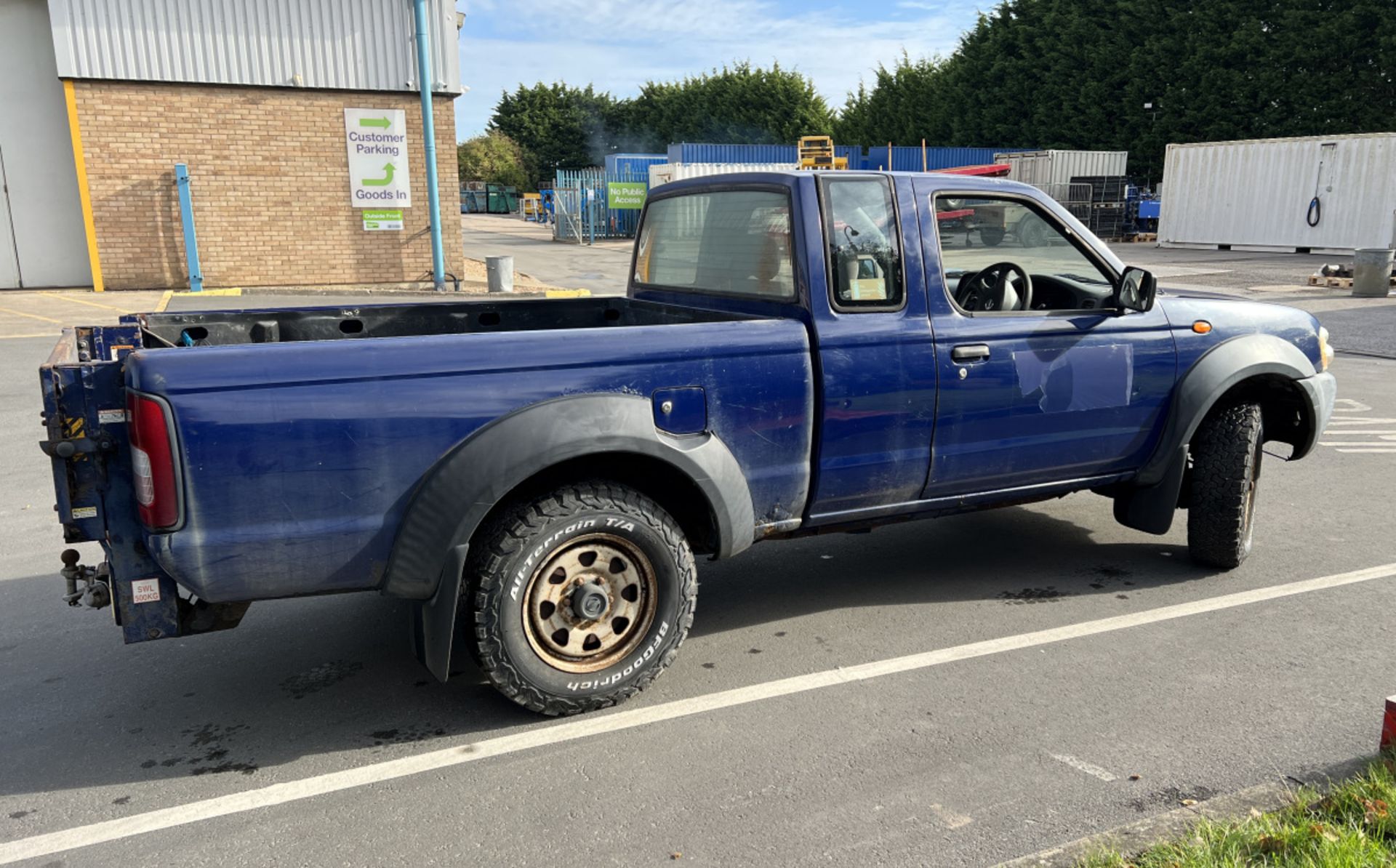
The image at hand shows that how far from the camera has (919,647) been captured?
4133 millimetres

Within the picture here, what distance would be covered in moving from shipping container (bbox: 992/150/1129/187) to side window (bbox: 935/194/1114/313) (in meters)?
32.4

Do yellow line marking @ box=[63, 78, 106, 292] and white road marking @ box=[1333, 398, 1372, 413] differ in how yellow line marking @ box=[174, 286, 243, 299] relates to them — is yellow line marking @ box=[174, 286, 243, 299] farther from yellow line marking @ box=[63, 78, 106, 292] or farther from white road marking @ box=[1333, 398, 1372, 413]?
white road marking @ box=[1333, 398, 1372, 413]

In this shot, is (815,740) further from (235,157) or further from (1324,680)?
(235,157)

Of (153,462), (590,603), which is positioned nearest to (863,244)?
(590,603)

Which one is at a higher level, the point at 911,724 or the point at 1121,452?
the point at 1121,452

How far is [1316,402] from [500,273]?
599 inches

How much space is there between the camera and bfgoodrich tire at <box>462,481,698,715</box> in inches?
131

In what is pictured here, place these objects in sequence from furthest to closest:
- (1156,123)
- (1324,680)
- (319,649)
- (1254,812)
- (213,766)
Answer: (1156,123), (319,649), (1324,680), (213,766), (1254,812)

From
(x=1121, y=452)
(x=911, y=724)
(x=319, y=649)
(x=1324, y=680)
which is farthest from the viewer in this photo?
(x=1121, y=452)

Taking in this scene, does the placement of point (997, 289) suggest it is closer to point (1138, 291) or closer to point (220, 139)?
point (1138, 291)

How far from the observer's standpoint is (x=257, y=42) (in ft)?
57.0

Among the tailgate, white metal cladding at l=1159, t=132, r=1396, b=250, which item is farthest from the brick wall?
white metal cladding at l=1159, t=132, r=1396, b=250

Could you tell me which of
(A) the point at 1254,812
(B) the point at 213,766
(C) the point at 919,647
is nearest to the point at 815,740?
(C) the point at 919,647

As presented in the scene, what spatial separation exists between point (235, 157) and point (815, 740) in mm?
17704
